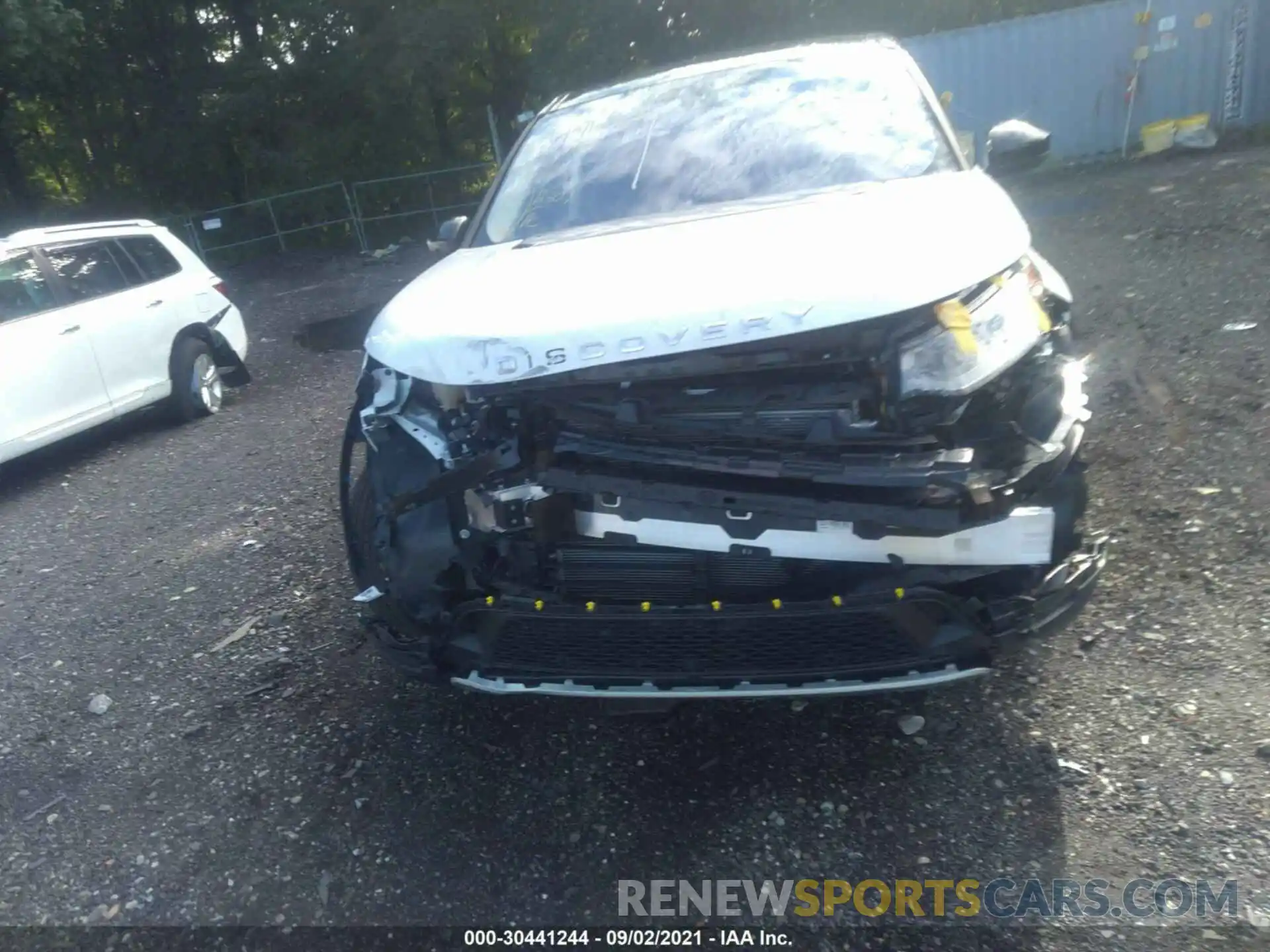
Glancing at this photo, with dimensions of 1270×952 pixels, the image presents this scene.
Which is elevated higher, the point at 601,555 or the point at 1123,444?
the point at 601,555

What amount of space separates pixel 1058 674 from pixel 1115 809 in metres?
0.60

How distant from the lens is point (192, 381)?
7.54 m

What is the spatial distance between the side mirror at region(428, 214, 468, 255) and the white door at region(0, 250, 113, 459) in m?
3.44

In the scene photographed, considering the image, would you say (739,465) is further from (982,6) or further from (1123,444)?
(982,6)

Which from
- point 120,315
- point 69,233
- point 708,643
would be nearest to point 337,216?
point 69,233

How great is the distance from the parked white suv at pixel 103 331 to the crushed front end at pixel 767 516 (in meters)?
4.84

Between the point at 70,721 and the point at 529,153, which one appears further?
the point at 529,153

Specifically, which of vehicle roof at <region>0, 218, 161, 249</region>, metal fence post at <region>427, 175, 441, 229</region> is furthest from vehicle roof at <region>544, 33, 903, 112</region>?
metal fence post at <region>427, 175, 441, 229</region>

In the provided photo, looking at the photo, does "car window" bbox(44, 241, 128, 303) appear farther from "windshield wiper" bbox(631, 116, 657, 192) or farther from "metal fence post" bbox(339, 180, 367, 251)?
"metal fence post" bbox(339, 180, 367, 251)

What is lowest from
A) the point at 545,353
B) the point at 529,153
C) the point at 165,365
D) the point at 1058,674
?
the point at 1058,674

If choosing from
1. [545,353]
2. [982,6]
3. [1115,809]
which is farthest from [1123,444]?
[982,6]

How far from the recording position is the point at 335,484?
5473mm

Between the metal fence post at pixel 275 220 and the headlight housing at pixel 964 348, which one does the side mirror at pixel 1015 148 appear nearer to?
the headlight housing at pixel 964 348

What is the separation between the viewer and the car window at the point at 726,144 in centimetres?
334
